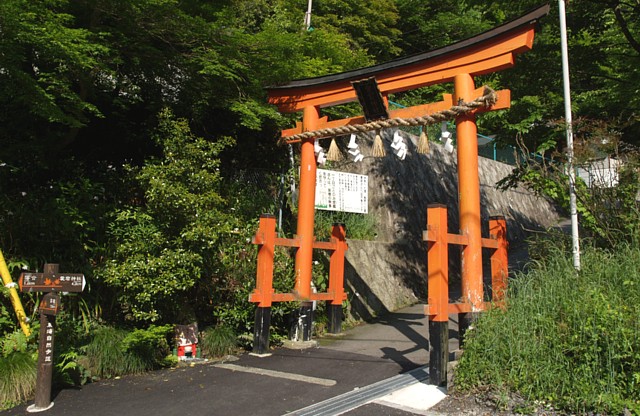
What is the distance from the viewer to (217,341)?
7.19 metres

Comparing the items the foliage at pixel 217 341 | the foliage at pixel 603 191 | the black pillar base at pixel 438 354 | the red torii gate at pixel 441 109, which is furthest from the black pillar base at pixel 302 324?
the foliage at pixel 603 191

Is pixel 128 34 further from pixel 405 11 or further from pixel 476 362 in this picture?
pixel 405 11

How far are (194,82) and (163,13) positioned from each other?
1639 millimetres

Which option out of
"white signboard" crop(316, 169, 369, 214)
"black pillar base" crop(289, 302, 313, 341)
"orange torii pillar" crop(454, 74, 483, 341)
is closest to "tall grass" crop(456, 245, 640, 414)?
"orange torii pillar" crop(454, 74, 483, 341)

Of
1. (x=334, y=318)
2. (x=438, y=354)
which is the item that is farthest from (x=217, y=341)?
(x=438, y=354)

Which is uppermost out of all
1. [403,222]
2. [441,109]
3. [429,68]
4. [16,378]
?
[429,68]

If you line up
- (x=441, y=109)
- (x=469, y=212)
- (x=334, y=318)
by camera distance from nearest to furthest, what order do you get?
(x=469, y=212) < (x=441, y=109) < (x=334, y=318)

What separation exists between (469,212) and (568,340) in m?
1.96

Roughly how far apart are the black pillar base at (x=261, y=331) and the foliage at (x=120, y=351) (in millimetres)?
1281

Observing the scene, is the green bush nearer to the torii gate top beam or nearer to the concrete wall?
the torii gate top beam

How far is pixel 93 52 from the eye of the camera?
610 centimetres

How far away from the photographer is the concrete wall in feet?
35.1

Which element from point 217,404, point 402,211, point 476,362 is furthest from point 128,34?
point 402,211

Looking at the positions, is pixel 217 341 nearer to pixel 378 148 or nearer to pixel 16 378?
pixel 16 378
